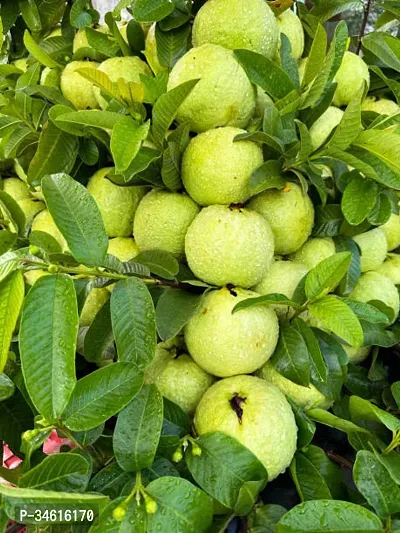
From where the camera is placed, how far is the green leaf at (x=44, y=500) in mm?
535

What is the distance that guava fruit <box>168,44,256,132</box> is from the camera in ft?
2.92


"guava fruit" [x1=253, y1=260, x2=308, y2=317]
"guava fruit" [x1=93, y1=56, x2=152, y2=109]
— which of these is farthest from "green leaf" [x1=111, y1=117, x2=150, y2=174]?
"guava fruit" [x1=253, y1=260, x2=308, y2=317]

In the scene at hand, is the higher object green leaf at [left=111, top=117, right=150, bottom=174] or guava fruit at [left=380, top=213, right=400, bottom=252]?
green leaf at [left=111, top=117, right=150, bottom=174]

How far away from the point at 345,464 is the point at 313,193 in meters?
0.51

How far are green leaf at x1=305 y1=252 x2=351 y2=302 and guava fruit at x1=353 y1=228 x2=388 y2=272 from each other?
0.27 m

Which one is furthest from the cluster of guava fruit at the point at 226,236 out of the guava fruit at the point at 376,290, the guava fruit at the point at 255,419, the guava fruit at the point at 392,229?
the guava fruit at the point at 392,229

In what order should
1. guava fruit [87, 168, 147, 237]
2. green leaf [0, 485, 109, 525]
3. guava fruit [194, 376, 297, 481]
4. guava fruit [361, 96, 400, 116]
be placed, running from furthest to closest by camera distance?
guava fruit [361, 96, 400, 116] < guava fruit [87, 168, 147, 237] < guava fruit [194, 376, 297, 481] < green leaf [0, 485, 109, 525]

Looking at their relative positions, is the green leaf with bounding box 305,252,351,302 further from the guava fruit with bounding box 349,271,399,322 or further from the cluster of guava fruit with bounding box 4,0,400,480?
the guava fruit with bounding box 349,271,399,322

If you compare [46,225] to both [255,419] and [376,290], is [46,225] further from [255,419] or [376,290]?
[376,290]

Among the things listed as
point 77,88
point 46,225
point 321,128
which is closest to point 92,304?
point 46,225

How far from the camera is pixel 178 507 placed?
0.66 m

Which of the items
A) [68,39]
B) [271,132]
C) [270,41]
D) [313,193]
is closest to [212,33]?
[270,41]

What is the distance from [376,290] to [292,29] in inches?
21.9

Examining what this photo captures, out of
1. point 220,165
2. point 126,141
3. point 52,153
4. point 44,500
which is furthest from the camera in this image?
point 52,153
